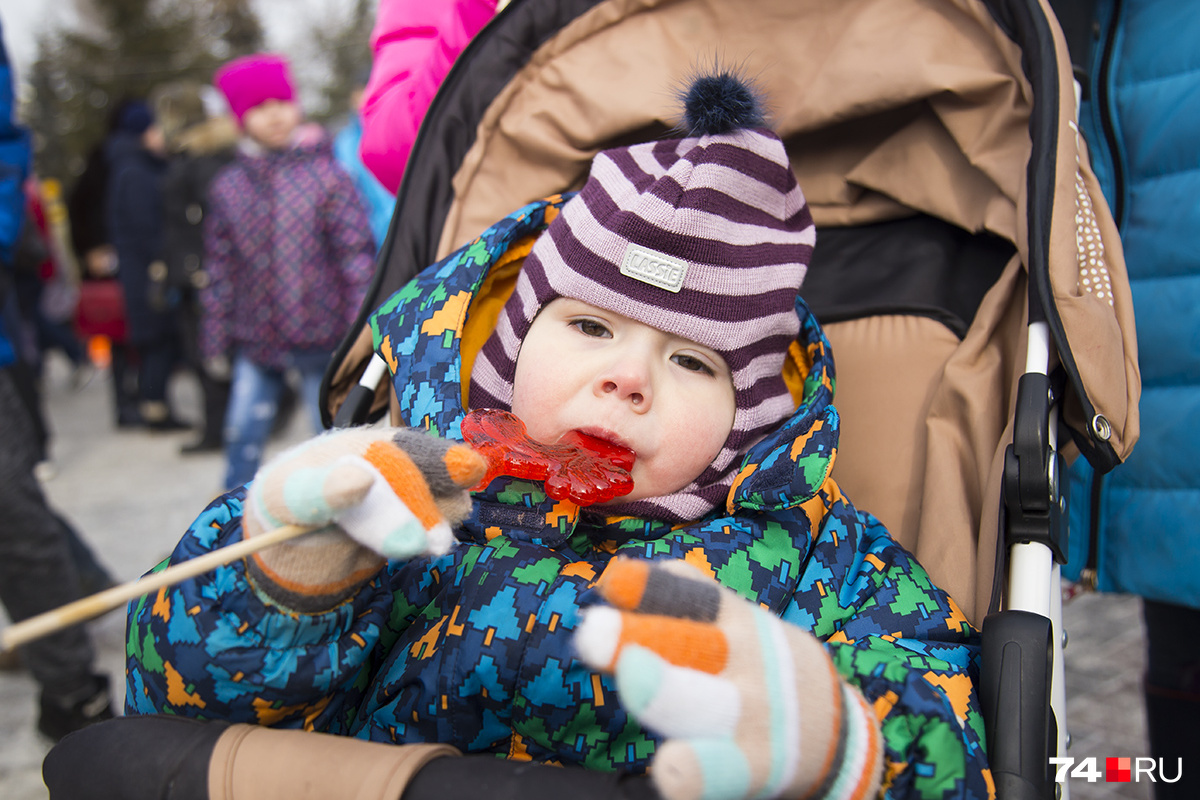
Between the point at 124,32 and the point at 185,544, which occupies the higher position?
the point at 124,32

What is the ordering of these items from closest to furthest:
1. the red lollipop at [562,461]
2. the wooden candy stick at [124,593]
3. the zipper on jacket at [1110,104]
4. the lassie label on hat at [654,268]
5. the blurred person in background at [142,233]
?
1. the wooden candy stick at [124,593]
2. the red lollipop at [562,461]
3. the lassie label on hat at [654,268]
4. the zipper on jacket at [1110,104]
5. the blurred person in background at [142,233]

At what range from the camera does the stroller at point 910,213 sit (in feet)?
3.97

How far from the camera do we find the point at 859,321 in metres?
1.67

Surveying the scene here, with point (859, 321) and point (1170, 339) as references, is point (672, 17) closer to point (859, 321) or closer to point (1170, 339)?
point (859, 321)

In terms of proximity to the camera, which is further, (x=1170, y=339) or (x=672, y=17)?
(x=672, y=17)

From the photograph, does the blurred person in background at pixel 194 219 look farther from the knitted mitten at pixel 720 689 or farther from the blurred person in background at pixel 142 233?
the knitted mitten at pixel 720 689

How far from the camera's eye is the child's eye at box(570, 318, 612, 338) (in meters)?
1.29

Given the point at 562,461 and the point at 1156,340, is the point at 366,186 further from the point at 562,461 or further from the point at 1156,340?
the point at 1156,340

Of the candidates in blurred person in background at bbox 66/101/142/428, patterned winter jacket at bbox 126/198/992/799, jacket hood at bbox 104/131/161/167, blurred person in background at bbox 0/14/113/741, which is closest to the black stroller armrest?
patterned winter jacket at bbox 126/198/992/799

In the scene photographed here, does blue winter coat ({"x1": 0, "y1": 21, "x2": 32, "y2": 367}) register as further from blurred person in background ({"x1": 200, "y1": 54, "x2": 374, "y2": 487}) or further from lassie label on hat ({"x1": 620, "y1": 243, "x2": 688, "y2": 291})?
lassie label on hat ({"x1": 620, "y1": 243, "x2": 688, "y2": 291})

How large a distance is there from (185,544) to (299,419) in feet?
16.8

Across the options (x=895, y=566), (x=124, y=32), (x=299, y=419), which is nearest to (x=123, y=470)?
(x=299, y=419)

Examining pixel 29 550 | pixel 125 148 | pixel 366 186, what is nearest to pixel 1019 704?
pixel 29 550

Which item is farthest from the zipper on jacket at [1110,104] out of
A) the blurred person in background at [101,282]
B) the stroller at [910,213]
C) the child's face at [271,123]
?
the blurred person in background at [101,282]
